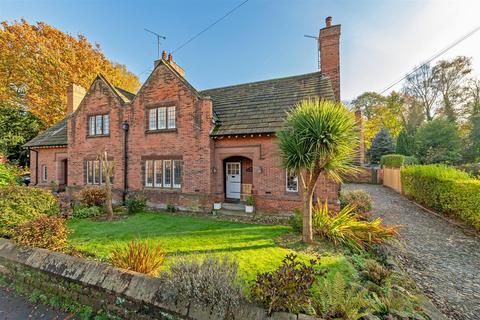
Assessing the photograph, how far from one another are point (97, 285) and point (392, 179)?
76.3 ft

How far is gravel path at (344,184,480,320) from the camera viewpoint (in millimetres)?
4362

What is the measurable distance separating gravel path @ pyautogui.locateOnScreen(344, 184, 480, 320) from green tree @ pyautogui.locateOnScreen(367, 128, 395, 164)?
80.1ft

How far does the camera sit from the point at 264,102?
40.8 ft

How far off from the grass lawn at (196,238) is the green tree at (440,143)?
1083 inches

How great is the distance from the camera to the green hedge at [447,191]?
8.45 m

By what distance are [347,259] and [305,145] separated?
11.2ft

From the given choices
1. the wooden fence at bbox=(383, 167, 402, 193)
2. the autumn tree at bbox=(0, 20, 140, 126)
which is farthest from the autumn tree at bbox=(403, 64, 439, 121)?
→ the autumn tree at bbox=(0, 20, 140, 126)

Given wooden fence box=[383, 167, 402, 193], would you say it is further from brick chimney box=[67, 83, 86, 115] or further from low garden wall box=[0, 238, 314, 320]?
brick chimney box=[67, 83, 86, 115]

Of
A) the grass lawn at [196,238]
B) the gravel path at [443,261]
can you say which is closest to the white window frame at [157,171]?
the grass lawn at [196,238]

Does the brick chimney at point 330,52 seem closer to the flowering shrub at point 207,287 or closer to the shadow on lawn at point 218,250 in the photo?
the shadow on lawn at point 218,250

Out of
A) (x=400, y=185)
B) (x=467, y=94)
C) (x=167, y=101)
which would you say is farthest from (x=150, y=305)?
(x=467, y=94)

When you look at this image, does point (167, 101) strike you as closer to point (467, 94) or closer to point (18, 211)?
point (18, 211)

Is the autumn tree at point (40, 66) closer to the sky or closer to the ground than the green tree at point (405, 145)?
closer to the sky

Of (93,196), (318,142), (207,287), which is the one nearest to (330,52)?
(318,142)
